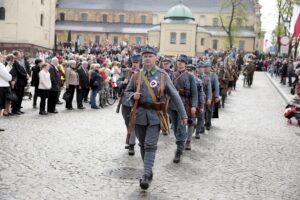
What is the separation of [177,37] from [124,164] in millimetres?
68251

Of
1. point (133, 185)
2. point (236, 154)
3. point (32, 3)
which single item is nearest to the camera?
point (133, 185)

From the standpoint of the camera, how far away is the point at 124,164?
9359 mm

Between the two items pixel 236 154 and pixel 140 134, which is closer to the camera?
pixel 140 134

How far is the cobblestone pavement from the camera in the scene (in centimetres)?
745

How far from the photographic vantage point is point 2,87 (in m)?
13.3

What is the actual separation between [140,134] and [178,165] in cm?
185

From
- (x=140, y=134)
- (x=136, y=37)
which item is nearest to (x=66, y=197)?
(x=140, y=134)

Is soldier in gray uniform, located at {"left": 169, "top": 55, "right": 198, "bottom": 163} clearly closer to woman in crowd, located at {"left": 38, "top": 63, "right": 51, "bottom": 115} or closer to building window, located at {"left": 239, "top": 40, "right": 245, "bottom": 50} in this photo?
woman in crowd, located at {"left": 38, "top": 63, "right": 51, "bottom": 115}

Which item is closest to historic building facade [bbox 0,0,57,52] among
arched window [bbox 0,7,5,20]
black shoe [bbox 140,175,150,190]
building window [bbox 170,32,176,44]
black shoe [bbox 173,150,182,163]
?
arched window [bbox 0,7,5,20]

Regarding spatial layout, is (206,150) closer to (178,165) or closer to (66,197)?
(178,165)

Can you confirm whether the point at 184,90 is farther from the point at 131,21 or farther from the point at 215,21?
the point at 131,21

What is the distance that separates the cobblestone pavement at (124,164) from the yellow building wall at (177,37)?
61.7 meters

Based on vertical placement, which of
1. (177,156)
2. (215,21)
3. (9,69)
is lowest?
(177,156)

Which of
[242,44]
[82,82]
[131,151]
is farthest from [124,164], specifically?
[242,44]
